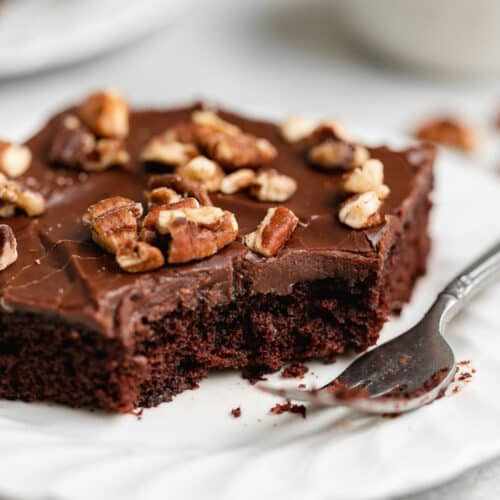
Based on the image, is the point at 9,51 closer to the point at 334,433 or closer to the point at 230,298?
the point at 230,298

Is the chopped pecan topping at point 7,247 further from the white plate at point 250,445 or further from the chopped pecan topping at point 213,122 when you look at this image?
the chopped pecan topping at point 213,122

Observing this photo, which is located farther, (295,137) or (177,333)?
(295,137)

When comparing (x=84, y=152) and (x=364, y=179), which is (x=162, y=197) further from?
(x=364, y=179)

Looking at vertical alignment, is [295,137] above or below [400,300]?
above

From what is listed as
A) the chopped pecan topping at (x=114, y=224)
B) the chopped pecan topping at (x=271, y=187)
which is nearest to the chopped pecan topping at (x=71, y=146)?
the chopped pecan topping at (x=114, y=224)

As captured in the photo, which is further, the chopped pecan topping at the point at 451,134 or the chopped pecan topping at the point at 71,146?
the chopped pecan topping at the point at 451,134

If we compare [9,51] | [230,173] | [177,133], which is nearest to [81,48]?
[9,51]
